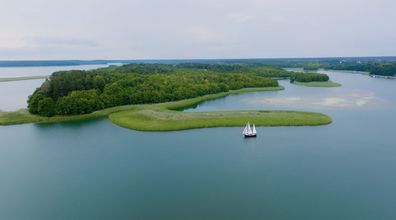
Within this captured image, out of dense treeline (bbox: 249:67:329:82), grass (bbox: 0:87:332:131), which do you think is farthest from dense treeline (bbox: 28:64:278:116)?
dense treeline (bbox: 249:67:329:82)

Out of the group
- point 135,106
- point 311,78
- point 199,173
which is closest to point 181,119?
point 135,106

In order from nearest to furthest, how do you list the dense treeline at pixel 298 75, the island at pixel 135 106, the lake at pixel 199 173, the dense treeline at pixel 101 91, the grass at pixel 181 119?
the lake at pixel 199 173, the grass at pixel 181 119, the island at pixel 135 106, the dense treeline at pixel 101 91, the dense treeline at pixel 298 75

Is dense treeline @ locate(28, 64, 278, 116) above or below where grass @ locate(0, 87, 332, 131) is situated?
above

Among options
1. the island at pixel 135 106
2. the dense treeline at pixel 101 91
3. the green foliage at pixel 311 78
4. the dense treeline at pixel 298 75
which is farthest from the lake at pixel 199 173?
the dense treeline at pixel 298 75

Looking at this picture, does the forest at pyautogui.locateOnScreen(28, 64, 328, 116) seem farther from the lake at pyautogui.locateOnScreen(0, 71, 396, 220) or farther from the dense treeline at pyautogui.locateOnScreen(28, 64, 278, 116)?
the lake at pyautogui.locateOnScreen(0, 71, 396, 220)

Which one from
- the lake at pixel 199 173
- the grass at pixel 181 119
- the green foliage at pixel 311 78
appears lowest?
the lake at pixel 199 173

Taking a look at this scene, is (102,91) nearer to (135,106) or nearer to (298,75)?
(135,106)

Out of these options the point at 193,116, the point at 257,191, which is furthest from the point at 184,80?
the point at 257,191

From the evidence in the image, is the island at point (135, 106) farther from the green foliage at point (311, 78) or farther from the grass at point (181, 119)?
the green foliage at point (311, 78)

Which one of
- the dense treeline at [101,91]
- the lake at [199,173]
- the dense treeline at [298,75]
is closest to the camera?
the lake at [199,173]
